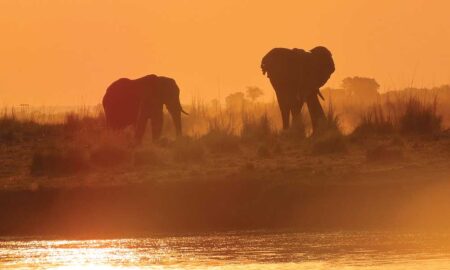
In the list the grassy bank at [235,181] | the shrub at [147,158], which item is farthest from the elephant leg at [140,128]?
the shrub at [147,158]

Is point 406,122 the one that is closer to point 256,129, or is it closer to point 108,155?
point 256,129

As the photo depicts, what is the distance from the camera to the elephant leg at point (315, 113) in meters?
33.8

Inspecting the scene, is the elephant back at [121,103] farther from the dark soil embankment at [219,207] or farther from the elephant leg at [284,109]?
the dark soil embankment at [219,207]

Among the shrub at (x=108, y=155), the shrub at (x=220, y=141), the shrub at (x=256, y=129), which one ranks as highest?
the shrub at (x=256, y=129)

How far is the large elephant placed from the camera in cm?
3622

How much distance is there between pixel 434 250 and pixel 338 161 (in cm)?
737

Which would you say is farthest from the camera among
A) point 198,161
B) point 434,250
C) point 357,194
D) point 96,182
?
point 198,161

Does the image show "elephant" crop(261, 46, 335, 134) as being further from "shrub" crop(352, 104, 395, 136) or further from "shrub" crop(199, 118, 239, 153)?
"shrub" crop(199, 118, 239, 153)

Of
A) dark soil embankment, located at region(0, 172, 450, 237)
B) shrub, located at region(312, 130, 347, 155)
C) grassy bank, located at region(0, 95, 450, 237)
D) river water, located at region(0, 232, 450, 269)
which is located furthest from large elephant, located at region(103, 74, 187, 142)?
river water, located at region(0, 232, 450, 269)

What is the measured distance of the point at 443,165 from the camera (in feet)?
88.6

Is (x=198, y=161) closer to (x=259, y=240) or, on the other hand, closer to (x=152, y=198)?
(x=152, y=198)

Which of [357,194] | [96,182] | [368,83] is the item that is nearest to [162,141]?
[96,182]

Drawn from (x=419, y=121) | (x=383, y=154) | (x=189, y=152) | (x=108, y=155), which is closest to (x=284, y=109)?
(x=419, y=121)

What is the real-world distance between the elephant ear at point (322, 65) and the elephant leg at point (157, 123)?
3.47m
